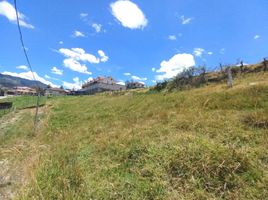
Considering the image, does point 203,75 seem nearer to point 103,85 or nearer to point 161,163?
point 161,163

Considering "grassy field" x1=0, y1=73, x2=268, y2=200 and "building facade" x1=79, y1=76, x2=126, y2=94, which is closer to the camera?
"grassy field" x1=0, y1=73, x2=268, y2=200

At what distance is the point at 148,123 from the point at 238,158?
3940mm

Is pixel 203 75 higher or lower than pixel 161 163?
higher

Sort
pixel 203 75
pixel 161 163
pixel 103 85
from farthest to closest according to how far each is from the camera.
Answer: pixel 103 85 → pixel 203 75 → pixel 161 163

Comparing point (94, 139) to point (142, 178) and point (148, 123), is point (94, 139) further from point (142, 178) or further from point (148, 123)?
point (142, 178)

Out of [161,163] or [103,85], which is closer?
[161,163]

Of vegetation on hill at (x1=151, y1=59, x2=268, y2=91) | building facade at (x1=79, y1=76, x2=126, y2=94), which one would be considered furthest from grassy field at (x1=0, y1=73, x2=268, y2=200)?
building facade at (x1=79, y1=76, x2=126, y2=94)

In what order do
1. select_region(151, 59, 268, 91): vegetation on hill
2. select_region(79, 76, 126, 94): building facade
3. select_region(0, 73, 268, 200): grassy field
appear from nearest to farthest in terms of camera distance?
select_region(0, 73, 268, 200): grassy field, select_region(151, 59, 268, 91): vegetation on hill, select_region(79, 76, 126, 94): building facade

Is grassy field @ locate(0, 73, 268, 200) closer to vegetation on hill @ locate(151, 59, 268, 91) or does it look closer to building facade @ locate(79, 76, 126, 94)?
vegetation on hill @ locate(151, 59, 268, 91)

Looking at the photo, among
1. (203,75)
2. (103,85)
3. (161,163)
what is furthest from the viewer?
(103,85)

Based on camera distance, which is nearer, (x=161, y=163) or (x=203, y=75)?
(x=161, y=163)

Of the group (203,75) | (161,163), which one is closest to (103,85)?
(203,75)

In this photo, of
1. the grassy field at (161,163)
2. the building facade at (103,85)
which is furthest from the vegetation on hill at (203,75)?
the building facade at (103,85)

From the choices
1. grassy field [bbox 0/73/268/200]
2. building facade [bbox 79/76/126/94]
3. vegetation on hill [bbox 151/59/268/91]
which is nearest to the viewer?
grassy field [bbox 0/73/268/200]
